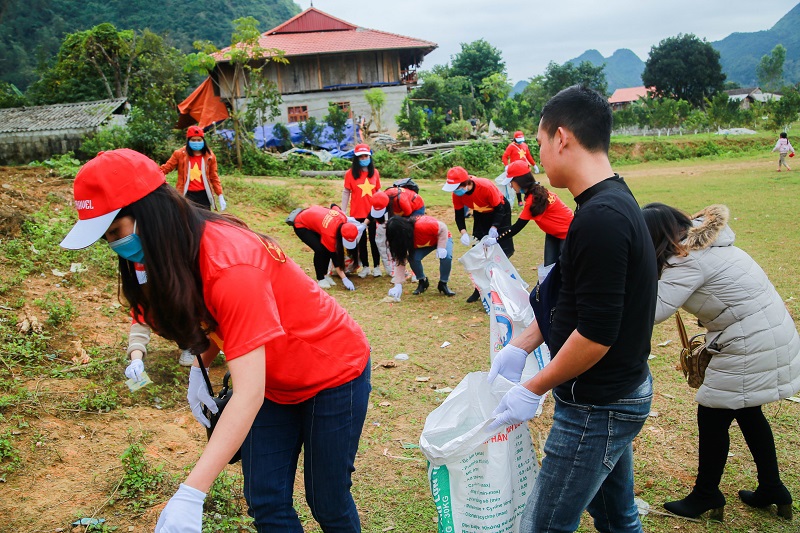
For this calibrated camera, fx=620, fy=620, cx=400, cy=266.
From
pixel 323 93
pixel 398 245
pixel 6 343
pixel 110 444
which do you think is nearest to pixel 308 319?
pixel 110 444

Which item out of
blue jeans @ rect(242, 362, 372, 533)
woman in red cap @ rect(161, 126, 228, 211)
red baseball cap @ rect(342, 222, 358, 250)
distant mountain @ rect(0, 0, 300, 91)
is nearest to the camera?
blue jeans @ rect(242, 362, 372, 533)

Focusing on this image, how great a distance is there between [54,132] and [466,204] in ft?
49.9

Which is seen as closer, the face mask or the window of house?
the face mask

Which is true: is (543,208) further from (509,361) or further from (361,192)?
(509,361)

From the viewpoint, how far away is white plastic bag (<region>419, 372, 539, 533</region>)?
216cm

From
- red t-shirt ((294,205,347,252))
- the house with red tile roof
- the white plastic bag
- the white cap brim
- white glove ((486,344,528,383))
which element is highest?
the house with red tile roof

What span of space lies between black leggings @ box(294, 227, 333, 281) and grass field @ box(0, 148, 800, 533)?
30.8 inches

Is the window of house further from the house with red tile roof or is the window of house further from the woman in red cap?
the woman in red cap

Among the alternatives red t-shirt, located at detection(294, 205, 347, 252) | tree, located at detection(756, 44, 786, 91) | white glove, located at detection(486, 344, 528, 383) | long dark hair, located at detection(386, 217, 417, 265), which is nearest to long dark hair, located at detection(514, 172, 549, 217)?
long dark hair, located at detection(386, 217, 417, 265)

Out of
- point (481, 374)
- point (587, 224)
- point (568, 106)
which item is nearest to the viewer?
point (587, 224)

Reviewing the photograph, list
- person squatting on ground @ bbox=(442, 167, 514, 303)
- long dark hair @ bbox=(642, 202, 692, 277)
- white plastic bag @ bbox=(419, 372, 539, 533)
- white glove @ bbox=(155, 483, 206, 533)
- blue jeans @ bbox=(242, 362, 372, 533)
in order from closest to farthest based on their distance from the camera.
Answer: white glove @ bbox=(155, 483, 206, 533), blue jeans @ bbox=(242, 362, 372, 533), white plastic bag @ bbox=(419, 372, 539, 533), long dark hair @ bbox=(642, 202, 692, 277), person squatting on ground @ bbox=(442, 167, 514, 303)

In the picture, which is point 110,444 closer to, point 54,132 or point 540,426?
point 540,426

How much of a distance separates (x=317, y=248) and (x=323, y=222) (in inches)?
15.9

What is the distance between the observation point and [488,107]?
35.1m
